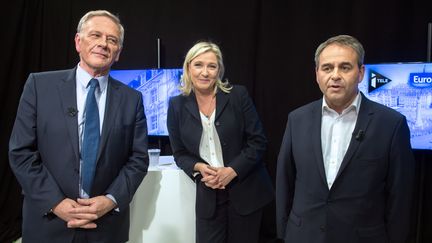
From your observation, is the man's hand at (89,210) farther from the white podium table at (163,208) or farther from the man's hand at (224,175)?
the white podium table at (163,208)

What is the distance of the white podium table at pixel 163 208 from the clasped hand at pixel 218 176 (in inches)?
18.6

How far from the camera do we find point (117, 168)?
1.79m

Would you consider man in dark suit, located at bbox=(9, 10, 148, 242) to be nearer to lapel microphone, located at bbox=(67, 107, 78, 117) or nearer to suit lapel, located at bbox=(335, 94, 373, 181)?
lapel microphone, located at bbox=(67, 107, 78, 117)

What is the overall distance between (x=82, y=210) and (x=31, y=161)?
318mm

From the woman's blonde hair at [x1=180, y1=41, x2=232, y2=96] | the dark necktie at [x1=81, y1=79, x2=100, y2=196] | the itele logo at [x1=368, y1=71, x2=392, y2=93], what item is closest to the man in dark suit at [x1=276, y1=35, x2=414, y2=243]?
the woman's blonde hair at [x1=180, y1=41, x2=232, y2=96]

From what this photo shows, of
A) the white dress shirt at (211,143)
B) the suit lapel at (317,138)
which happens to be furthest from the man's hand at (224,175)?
the suit lapel at (317,138)

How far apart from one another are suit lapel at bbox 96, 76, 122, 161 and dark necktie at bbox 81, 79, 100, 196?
28mm

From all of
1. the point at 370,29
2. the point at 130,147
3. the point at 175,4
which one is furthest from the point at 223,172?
the point at 175,4

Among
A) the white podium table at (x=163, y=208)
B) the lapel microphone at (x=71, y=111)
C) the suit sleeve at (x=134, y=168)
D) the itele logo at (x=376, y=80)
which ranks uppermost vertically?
the itele logo at (x=376, y=80)

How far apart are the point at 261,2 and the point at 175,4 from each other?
35.3 inches

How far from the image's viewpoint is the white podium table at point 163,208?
2703mm

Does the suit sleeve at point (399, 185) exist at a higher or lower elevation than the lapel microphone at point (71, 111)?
lower

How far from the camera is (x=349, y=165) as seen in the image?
1.54 metres

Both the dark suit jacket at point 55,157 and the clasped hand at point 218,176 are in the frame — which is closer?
the dark suit jacket at point 55,157
